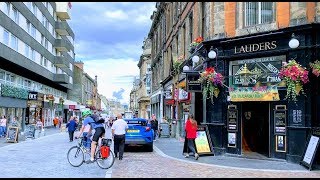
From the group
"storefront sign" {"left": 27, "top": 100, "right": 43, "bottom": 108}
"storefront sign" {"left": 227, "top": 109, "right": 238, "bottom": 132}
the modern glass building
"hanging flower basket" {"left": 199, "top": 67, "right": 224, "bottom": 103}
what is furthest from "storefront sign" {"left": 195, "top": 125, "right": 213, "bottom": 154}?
"storefront sign" {"left": 27, "top": 100, "right": 43, "bottom": 108}

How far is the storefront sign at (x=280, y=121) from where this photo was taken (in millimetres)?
14430

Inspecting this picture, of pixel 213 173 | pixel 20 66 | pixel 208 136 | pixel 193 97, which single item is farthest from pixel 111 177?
pixel 20 66

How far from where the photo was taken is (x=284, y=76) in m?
13.8

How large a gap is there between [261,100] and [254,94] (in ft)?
1.17

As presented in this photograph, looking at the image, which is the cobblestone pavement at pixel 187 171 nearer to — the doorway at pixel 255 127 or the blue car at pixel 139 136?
the doorway at pixel 255 127

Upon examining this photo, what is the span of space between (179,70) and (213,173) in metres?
16.2

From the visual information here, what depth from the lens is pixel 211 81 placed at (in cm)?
1608

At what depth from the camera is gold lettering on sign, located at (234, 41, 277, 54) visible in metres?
14.8

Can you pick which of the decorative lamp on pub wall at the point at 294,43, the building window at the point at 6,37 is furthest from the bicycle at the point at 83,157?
the building window at the point at 6,37

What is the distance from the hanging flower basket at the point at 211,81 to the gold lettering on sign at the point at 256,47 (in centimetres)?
118

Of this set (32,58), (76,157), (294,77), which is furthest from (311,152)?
(32,58)

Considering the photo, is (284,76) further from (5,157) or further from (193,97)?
(5,157)

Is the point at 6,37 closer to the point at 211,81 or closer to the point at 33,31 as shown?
the point at 33,31

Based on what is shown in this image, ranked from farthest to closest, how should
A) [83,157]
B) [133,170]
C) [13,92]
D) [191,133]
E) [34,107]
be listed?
1. [34,107]
2. [13,92]
3. [191,133]
4. [83,157]
5. [133,170]
